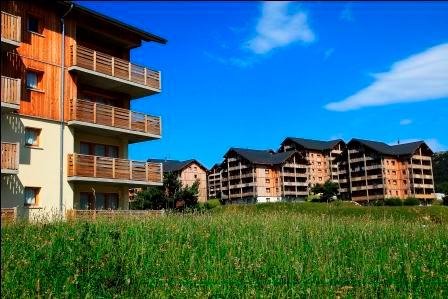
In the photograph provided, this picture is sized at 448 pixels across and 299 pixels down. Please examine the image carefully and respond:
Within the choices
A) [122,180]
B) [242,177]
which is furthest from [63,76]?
[242,177]

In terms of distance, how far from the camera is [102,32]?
27.8m

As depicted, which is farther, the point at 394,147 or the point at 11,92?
the point at 394,147

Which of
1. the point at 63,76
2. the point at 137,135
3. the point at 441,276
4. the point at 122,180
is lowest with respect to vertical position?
the point at 441,276

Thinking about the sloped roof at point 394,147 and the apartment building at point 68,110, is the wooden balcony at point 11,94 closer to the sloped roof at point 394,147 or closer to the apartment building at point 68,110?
the apartment building at point 68,110

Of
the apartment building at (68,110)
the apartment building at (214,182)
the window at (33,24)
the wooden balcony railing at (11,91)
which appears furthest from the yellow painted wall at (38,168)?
the apartment building at (214,182)

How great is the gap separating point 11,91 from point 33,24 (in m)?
5.04

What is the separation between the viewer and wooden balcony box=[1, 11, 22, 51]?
21.3m

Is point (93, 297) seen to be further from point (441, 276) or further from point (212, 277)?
point (441, 276)

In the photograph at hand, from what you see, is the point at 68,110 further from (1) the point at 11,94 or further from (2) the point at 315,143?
(2) the point at 315,143

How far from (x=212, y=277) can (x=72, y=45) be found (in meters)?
20.7

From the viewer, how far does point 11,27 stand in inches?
855

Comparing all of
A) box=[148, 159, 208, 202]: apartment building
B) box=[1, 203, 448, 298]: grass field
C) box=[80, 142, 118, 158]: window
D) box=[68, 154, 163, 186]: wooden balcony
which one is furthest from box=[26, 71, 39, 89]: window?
box=[148, 159, 208, 202]: apartment building

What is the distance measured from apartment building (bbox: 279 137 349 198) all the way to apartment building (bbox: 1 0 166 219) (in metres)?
64.8

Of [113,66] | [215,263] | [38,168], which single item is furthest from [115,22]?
[215,263]
